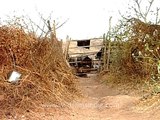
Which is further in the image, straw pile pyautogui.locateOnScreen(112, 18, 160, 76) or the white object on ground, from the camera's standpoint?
straw pile pyautogui.locateOnScreen(112, 18, 160, 76)

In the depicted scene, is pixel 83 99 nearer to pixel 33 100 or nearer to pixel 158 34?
pixel 33 100

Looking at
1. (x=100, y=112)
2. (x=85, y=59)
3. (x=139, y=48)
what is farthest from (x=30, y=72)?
(x=85, y=59)

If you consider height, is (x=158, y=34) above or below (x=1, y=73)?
above

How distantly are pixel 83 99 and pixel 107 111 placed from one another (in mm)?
2146

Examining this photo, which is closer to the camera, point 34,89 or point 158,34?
point 34,89

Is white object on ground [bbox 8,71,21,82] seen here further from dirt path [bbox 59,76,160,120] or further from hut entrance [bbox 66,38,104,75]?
hut entrance [bbox 66,38,104,75]

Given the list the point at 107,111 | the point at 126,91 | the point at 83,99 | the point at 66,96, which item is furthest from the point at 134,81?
the point at 107,111

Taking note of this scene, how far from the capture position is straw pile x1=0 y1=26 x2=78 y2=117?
7.50 metres

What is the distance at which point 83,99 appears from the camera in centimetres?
970

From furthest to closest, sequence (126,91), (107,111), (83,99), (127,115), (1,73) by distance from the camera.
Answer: (126,91) → (83,99) → (1,73) → (107,111) → (127,115)

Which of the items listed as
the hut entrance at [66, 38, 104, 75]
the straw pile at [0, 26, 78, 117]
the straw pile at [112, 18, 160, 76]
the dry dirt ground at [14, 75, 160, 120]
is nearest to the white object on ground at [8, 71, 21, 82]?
the straw pile at [0, 26, 78, 117]

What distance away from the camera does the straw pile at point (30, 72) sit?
7500 millimetres

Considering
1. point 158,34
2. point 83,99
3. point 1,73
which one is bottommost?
point 83,99

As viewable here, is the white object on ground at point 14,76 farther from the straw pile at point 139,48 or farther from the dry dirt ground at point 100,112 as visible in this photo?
the straw pile at point 139,48
